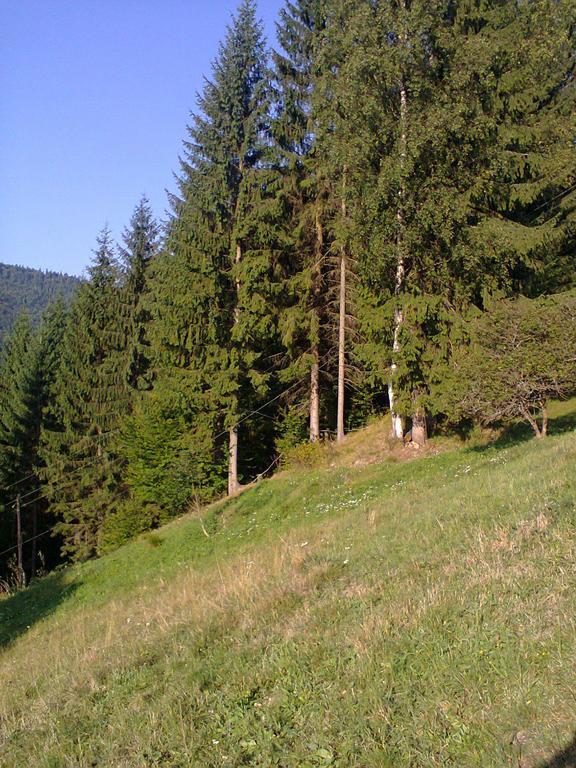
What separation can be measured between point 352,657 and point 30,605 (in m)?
15.5

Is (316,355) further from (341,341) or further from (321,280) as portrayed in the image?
(321,280)

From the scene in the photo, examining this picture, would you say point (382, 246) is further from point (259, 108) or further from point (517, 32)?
point (259, 108)

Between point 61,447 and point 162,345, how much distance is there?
38.0 feet

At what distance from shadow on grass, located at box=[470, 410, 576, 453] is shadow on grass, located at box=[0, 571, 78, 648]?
12.3m

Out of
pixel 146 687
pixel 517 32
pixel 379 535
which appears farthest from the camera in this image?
pixel 517 32

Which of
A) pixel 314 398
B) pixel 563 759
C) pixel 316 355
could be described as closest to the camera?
pixel 563 759

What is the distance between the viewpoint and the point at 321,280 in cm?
2361

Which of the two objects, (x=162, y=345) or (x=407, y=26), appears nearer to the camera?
(x=407, y=26)

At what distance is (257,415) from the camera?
2506cm

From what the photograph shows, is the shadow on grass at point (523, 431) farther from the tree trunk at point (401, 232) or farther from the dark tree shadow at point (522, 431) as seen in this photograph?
the tree trunk at point (401, 232)

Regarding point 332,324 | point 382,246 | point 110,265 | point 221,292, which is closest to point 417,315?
point 382,246

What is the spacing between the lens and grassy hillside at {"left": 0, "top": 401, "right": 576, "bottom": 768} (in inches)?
145

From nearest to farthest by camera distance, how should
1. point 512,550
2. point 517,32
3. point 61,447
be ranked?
point 512,550
point 517,32
point 61,447

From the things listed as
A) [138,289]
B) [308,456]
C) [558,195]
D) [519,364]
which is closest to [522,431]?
[519,364]
